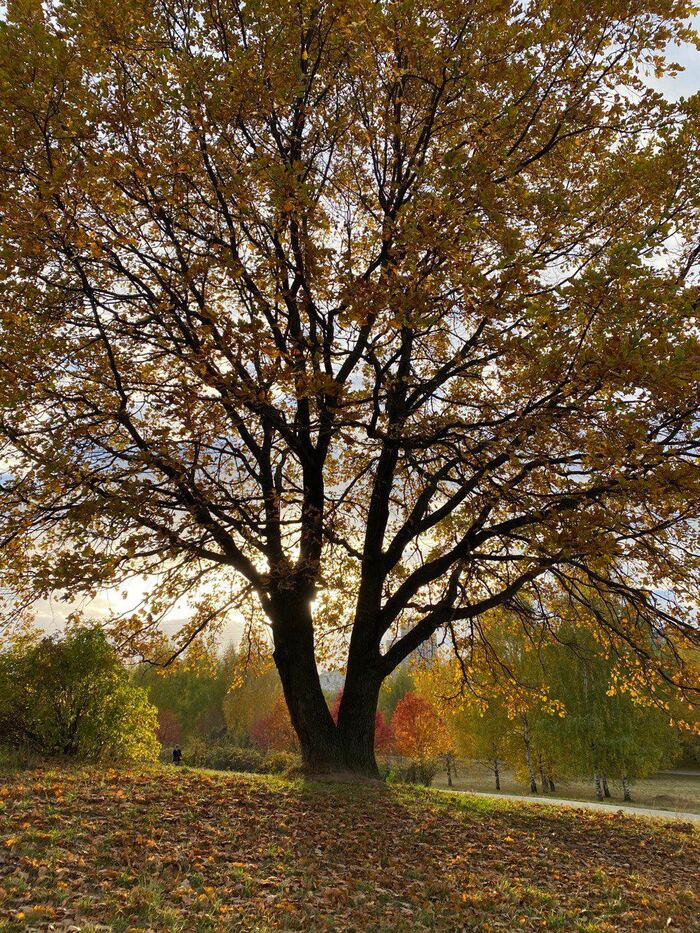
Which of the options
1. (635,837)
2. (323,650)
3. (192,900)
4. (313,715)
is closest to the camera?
(192,900)

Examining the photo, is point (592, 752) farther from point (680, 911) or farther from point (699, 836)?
point (680, 911)

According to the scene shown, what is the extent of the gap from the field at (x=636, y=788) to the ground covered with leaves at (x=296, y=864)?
65.9ft

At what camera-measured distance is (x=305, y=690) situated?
10.6 m

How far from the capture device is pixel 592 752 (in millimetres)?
27562

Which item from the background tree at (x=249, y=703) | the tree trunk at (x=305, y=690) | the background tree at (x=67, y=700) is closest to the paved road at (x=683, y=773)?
the background tree at (x=249, y=703)

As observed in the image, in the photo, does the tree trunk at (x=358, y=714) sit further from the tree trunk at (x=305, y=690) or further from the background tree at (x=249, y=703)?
the background tree at (x=249, y=703)

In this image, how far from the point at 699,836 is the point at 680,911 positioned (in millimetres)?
4823

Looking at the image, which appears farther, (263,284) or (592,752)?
(592,752)

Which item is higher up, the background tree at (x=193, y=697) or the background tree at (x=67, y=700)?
the background tree at (x=193, y=697)

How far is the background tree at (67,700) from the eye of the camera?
10.3 meters

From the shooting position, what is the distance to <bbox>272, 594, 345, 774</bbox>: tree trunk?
10414 mm

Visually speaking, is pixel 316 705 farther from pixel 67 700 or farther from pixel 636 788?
pixel 636 788

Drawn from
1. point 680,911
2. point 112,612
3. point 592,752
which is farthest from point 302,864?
point 592,752

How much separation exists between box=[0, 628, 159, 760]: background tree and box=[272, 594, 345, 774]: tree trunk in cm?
318
